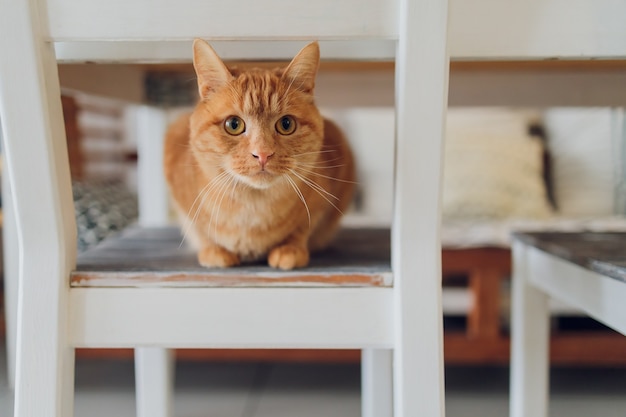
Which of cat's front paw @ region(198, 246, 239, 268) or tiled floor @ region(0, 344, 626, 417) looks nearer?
cat's front paw @ region(198, 246, 239, 268)

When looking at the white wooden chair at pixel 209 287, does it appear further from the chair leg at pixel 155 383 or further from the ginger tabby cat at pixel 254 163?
the chair leg at pixel 155 383

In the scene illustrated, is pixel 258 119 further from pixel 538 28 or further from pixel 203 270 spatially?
pixel 538 28

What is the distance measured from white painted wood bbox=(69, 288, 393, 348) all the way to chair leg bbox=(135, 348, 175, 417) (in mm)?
445

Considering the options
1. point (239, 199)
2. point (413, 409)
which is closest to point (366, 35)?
point (239, 199)

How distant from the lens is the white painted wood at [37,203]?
27.5 inches

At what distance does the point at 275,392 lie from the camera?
155 centimetres

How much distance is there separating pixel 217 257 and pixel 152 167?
2.71ft

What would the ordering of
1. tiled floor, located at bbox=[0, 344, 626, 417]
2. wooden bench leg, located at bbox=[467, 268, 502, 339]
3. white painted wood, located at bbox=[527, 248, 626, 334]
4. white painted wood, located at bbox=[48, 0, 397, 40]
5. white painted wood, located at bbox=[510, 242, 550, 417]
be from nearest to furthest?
white painted wood, located at bbox=[48, 0, 397, 40], white painted wood, located at bbox=[527, 248, 626, 334], white painted wood, located at bbox=[510, 242, 550, 417], tiled floor, located at bbox=[0, 344, 626, 417], wooden bench leg, located at bbox=[467, 268, 502, 339]

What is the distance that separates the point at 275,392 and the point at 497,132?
1.15m

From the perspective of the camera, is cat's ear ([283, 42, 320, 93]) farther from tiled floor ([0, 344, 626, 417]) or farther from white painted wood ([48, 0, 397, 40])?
tiled floor ([0, 344, 626, 417])

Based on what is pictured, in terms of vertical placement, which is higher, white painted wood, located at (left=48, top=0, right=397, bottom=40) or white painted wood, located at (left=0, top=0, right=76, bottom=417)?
white painted wood, located at (left=48, top=0, right=397, bottom=40)

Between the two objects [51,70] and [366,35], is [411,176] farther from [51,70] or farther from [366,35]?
[51,70]

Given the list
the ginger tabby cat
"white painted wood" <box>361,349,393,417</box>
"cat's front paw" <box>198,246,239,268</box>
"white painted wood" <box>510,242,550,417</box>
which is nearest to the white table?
"white painted wood" <box>510,242,550,417</box>

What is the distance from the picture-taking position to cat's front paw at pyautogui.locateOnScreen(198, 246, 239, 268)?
2.83 feet
